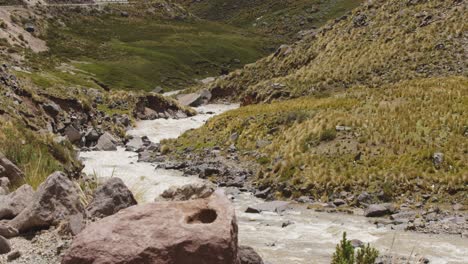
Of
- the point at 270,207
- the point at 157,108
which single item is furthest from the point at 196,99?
the point at 270,207

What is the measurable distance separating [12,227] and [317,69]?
57387 millimetres

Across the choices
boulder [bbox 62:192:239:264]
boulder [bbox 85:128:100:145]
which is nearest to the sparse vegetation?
boulder [bbox 62:192:239:264]

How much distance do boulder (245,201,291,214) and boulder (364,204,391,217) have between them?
12.9 ft

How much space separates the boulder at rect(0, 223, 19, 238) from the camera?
10.5m

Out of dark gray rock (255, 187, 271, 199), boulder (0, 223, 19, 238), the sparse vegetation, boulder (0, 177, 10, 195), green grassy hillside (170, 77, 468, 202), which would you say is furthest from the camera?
dark gray rock (255, 187, 271, 199)

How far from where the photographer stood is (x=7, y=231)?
10.5 m

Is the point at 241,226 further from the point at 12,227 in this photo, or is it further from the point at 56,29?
the point at 56,29

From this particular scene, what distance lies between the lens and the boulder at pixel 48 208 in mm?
10914

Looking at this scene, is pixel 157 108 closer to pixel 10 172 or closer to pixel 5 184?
pixel 10 172

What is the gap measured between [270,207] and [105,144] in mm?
23434

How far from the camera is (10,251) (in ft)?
32.5

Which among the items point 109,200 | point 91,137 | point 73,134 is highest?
point 109,200

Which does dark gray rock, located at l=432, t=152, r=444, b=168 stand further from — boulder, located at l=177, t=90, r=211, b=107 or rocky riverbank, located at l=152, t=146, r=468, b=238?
boulder, located at l=177, t=90, r=211, b=107

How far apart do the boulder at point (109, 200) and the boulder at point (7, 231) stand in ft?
6.46
